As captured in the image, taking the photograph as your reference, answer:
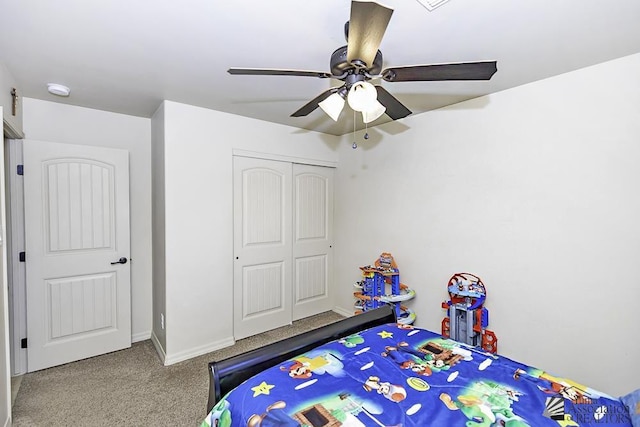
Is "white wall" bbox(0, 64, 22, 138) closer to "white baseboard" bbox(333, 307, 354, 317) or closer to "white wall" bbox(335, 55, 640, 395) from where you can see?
"white wall" bbox(335, 55, 640, 395)

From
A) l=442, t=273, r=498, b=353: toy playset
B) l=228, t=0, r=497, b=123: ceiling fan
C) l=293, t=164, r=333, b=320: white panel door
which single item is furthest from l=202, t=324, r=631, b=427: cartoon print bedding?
l=293, t=164, r=333, b=320: white panel door

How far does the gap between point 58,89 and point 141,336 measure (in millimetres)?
2488

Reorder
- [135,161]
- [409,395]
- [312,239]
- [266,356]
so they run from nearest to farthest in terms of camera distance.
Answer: [409,395] → [266,356] → [135,161] → [312,239]

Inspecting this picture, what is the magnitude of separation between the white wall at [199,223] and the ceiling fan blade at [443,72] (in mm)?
2085

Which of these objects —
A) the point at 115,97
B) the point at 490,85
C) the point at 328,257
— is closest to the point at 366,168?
the point at 328,257

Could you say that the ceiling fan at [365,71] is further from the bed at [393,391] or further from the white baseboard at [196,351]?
the white baseboard at [196,351]

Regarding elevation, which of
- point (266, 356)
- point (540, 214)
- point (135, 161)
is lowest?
point (266, 356)

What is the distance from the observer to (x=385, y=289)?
336cm

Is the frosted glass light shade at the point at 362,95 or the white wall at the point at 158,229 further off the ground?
the frosted glass light shade at the point at 362,95

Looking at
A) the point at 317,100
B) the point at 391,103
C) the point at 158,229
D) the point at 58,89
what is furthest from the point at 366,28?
the point at 158,229

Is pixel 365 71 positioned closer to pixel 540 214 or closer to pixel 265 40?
pixel 265 40

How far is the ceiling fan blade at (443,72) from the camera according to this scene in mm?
1351

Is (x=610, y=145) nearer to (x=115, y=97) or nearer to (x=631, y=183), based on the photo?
(x=631, y=183)

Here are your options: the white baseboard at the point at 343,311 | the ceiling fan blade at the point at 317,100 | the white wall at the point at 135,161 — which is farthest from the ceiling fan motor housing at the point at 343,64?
the white baseboard at the point at 343,311
